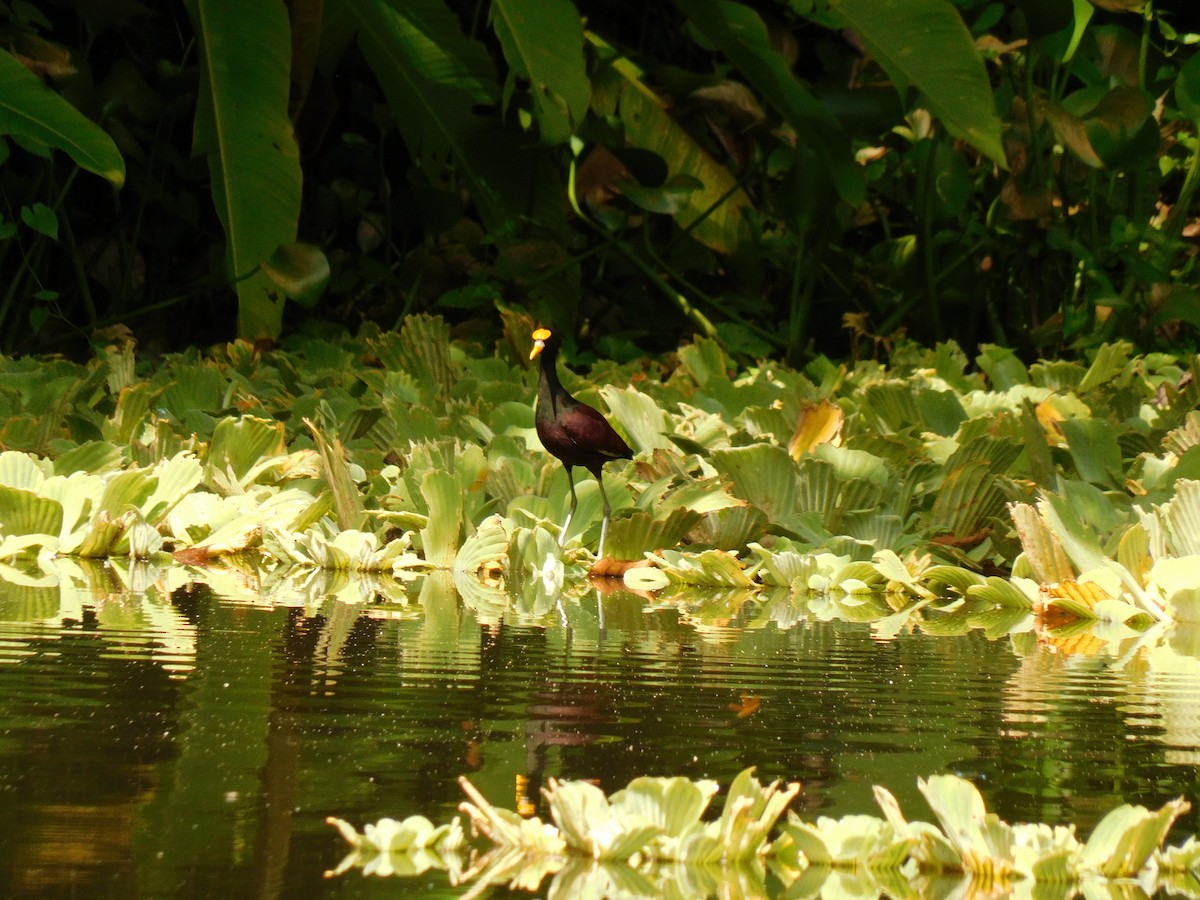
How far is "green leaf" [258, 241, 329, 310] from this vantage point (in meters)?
4.87

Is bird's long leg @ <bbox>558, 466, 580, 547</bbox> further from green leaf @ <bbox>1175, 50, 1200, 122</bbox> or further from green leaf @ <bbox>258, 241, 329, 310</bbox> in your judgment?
green leaf @ <bbox>1175, 50, 1200, 122</bbox>

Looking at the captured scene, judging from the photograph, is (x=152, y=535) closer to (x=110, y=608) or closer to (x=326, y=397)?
(x=110, y=608)

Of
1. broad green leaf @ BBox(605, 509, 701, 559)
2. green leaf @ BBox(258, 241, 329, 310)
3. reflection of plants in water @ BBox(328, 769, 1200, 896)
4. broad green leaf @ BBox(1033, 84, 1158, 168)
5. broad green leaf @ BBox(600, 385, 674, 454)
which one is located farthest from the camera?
broad green leaf @ BBox(1033, 84, 1158, 168)

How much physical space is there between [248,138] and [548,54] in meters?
0.86

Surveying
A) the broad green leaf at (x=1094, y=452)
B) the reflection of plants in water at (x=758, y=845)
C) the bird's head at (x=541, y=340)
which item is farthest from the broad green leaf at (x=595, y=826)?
the bird's head at (x=541, y=340)

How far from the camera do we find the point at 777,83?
16.3 feet

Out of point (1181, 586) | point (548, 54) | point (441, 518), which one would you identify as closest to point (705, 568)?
point (441, 518)

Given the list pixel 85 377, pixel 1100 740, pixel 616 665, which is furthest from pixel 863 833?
pixel 85 377

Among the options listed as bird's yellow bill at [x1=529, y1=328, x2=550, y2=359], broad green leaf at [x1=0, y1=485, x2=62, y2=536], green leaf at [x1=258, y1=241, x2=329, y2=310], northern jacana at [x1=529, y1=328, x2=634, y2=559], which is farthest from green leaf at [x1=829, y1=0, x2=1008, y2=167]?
broad green leaf at [x1=0, y1=485, x2=62, y2=536]

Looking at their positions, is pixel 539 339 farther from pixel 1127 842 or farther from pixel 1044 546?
pixel 1127 842

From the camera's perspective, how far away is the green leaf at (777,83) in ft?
16.3

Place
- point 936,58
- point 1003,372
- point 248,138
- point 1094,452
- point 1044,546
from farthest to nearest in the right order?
point 248,138, point 936,58, point 1003,372, point 1094,452, point 1044,546

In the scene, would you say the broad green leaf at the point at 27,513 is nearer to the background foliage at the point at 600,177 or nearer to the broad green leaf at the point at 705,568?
the broad green leaf at the point at 705,568

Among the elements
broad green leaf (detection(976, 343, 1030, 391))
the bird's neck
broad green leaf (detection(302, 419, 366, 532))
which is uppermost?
broad green leaf (detection(976, 343, 1030, 391))
